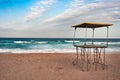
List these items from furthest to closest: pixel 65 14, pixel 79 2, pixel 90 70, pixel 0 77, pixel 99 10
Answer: pixel 65 14 < pixel 99 10 < pixel 79 2 < pixel 90 70 < pixel 0 77

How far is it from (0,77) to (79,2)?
12136 millimetres

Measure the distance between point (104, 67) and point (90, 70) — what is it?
765 mm

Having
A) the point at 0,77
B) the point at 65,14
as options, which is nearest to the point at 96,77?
the point at 0,77

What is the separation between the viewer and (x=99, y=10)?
717 inches

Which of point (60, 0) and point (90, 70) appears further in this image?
point (60, 0)

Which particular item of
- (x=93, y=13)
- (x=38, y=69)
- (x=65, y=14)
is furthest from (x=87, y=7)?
(x=38, y=69)

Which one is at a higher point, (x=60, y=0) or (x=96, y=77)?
(x=60, y=0)

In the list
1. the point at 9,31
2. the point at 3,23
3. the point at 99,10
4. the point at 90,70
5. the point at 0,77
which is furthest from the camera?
the point at 9,31

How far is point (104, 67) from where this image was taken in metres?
7.78

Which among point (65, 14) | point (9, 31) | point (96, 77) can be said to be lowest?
point (96, 77)

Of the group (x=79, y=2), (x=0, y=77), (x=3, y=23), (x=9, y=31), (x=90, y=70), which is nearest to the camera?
(x=0, y=77)

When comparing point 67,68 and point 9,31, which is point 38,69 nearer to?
point 67,68

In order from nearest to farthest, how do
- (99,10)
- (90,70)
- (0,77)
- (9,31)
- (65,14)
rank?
(0,77) → (90,70) → (99,10) → (65,14) → (9,31)

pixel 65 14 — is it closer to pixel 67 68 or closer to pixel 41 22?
pixel 41 22
